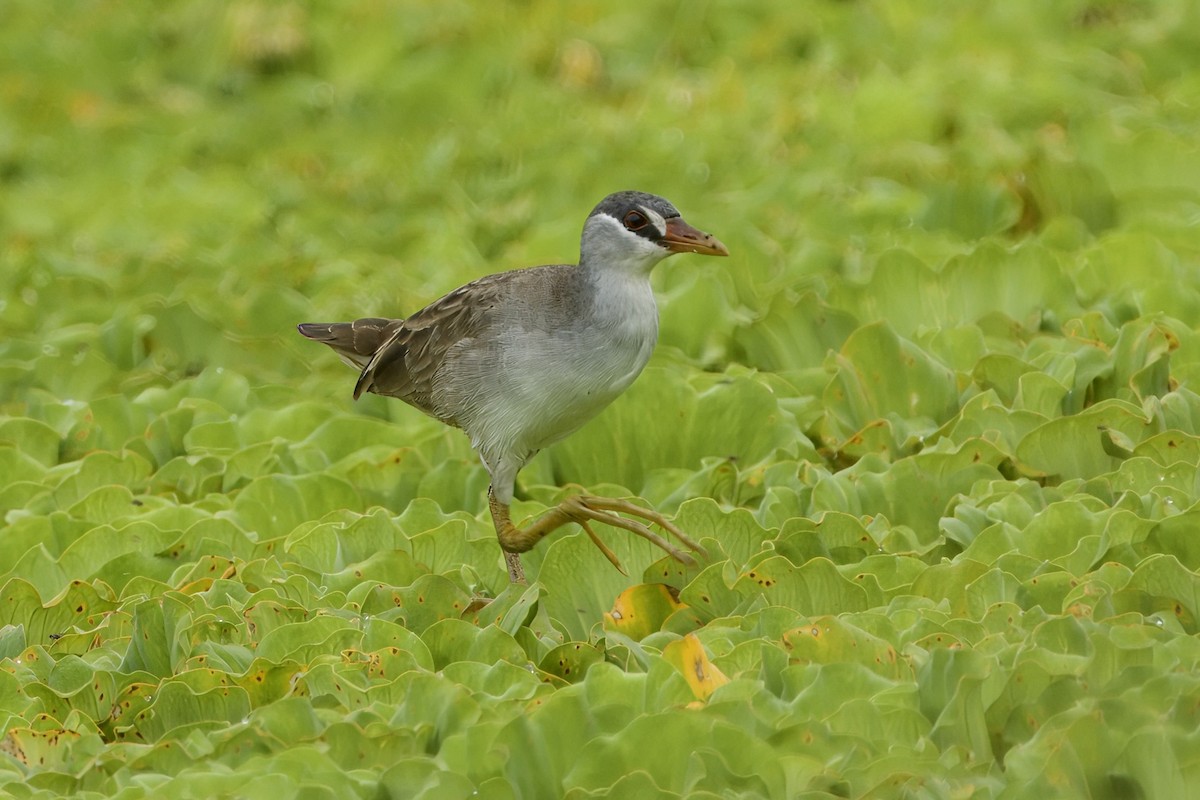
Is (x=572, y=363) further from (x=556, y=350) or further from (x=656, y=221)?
(x=656, y=221)

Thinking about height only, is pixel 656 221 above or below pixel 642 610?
above

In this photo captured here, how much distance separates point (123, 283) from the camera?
7398 millimetres

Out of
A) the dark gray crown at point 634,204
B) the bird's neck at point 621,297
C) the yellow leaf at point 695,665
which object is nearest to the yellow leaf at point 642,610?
the yellow leaf at point 695,665

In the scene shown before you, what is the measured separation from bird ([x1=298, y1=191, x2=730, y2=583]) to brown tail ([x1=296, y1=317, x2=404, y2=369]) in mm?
386

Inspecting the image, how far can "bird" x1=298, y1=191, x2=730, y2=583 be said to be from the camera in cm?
471

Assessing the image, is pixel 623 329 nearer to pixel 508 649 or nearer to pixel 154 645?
pixel 508 649

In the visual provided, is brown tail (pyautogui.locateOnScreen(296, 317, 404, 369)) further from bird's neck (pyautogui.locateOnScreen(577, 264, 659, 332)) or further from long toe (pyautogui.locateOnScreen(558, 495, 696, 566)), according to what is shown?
long toe (pyautogui.locateOnScreen(558, 495, 696, 566))

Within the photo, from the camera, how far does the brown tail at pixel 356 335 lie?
18.3 ft

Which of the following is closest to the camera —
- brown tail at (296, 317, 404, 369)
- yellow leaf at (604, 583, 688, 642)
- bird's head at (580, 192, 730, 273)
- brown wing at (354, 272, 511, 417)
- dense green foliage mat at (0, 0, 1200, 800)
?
dense green foliage mat at (0, 0, 1200, 800)

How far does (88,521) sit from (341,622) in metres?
1.41

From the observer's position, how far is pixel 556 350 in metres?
4.76

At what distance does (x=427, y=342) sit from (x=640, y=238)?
30.0 inches

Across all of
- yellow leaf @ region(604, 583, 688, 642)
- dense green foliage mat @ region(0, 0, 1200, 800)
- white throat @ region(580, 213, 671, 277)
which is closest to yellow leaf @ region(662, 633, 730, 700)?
dense green foliage mat @ region(0, 0, 1200, 800)

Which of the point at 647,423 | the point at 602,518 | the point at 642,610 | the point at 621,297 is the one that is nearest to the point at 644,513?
the point at 602,518
